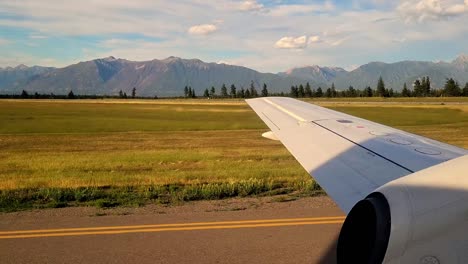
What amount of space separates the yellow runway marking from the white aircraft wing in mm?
1534

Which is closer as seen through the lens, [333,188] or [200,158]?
[333,188]

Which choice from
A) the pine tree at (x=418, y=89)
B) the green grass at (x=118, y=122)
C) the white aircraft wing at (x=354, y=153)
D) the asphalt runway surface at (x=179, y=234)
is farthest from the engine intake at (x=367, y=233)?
the pine tree at (x=418, y=89)

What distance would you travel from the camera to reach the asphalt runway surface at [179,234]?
5.45m

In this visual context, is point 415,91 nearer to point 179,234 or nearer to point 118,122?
point 118,122

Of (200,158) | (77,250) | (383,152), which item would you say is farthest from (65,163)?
(383,152)

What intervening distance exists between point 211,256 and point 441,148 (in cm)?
308

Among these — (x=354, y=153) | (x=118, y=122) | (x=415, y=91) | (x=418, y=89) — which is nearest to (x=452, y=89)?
(x=418, y=89)

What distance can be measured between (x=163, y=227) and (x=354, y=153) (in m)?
3.45

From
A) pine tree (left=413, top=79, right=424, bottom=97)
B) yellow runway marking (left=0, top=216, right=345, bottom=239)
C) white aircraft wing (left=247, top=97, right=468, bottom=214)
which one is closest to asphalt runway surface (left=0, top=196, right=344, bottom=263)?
yellow runway marking (left=0, top=216, right=345, bottom=239)

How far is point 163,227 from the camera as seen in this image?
661 cm

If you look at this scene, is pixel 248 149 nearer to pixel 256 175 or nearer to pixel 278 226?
pixel 256 175

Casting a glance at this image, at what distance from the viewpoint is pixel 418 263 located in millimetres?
2016

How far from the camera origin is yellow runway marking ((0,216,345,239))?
6.34 m

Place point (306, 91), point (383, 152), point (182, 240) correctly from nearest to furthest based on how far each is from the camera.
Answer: point (383, 152) < point (182, 240) < point (306, 91)
